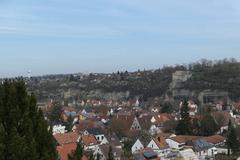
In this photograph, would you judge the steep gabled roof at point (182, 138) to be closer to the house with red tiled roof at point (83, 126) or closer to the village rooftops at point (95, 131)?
the village rooftops at point (95, 131)

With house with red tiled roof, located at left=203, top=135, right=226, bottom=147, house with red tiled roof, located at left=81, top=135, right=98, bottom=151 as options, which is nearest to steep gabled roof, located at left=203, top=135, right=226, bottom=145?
house with red tiled roof, located at left=203, top=135, right=226, bottom=147

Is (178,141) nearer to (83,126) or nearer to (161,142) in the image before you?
(161,142)

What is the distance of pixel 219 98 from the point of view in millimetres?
92438

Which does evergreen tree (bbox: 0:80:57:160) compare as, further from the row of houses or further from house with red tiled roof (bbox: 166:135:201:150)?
house with red tiled roof (bbox: 166:135:201:150)

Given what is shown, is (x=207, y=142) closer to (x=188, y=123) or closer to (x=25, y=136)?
(x=188, y=123)

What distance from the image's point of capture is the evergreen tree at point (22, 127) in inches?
371

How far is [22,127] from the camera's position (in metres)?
9.89

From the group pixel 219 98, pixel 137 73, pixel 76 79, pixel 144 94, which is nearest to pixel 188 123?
pixel 219 98

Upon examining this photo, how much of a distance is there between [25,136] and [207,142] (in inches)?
1552

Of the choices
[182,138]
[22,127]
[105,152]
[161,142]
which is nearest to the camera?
[22,127]

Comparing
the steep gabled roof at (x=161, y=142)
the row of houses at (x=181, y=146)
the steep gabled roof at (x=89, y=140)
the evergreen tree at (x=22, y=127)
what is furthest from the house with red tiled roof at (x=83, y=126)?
the evergreen tree at (x=22, y=127)

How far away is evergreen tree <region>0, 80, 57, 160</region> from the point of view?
9414 millimetres

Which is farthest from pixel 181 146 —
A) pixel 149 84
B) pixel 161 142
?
pixel 149 84

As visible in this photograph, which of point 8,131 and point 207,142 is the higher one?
point 8,131
